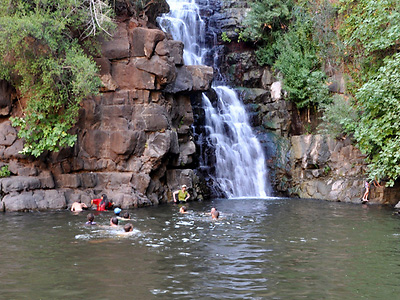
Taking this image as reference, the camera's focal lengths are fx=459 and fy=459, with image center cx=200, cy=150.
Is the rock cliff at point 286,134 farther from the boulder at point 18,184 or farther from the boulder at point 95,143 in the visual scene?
the boulder at point 18,184

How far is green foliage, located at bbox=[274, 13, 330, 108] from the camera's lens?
28.0 metres

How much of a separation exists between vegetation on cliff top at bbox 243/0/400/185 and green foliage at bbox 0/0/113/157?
12.6 m

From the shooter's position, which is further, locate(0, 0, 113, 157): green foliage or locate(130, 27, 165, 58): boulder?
locate(130, 27, 165, 58): boulder

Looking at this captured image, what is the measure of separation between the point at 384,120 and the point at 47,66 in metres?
15.5

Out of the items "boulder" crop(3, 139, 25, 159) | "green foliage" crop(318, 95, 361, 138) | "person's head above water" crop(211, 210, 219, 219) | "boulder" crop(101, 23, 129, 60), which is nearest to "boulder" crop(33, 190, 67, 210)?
"boulder" crop(3, 139, 25, 159)

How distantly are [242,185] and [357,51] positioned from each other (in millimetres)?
10100

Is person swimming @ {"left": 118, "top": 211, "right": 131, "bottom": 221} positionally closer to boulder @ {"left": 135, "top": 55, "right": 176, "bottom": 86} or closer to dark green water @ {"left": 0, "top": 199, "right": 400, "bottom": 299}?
dark green water @ {"left": 0, "top": 199, "right": 400, "bottom": 299}

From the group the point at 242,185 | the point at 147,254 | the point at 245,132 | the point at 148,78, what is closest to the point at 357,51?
the point at 245,132

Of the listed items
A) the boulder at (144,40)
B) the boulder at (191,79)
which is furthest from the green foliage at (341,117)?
the boulder at (144,40)

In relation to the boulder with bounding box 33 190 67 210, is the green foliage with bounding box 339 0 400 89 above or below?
above

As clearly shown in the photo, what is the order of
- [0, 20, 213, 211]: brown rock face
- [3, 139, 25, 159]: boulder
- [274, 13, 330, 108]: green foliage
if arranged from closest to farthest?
[3, 139, 25, 159]: boulder
[0, 20, 213, 211]: brown rock face
[274, 13, 330, 108]: green foliage

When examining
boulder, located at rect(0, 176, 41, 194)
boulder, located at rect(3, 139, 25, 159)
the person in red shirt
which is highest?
boulder, located at rect(3, 139, 25, 159)

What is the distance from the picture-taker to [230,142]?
2788 centimetres

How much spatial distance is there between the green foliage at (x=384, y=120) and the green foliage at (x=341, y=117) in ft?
5.10
